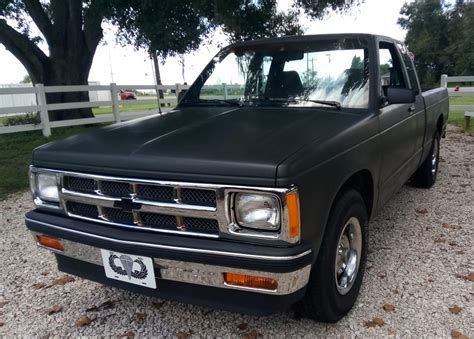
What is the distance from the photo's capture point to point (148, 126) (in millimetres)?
2936

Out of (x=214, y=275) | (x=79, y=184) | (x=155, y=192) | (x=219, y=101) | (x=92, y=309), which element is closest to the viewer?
(x=214, y=275)

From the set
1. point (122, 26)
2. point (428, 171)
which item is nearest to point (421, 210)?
point (428, 171)

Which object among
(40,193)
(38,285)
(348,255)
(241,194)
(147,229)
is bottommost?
(38,285)

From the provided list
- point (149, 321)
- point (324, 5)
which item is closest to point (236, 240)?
point (149, 321)

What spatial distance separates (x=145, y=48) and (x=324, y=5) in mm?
4636

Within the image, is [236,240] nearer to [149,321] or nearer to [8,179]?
[149,321]

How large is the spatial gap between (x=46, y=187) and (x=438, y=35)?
175 feet

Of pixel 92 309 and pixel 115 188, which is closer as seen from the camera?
pixel 115 188

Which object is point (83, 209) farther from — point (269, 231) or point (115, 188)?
point (269, 231)

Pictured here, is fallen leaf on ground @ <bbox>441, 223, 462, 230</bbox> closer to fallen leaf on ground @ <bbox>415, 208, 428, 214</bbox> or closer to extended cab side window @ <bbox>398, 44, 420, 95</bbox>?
fallen leaf on ground @ <bbox>415, 208, 428, 214</bbox>

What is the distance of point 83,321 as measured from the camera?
2770 mm

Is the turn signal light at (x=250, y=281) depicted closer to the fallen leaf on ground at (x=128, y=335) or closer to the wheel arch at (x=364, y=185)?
the wheel arch at (x=364, y=185)

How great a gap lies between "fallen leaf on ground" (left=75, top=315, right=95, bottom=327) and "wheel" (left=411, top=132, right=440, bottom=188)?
14.7 ft

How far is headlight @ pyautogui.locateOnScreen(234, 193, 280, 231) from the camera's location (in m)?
1.98
